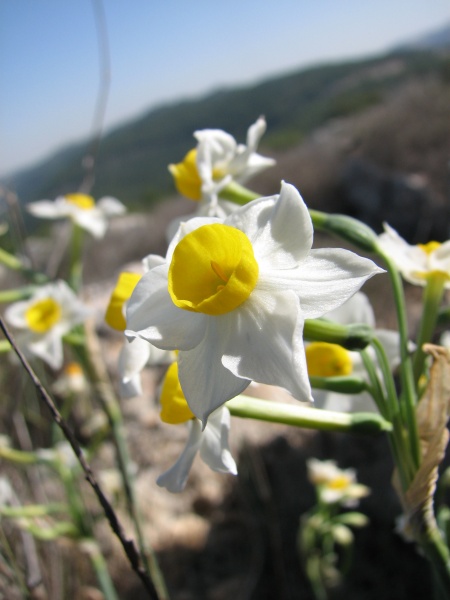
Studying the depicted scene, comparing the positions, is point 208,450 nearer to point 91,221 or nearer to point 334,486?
point 91,221

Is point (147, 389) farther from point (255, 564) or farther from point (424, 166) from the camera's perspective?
point (424, 166)

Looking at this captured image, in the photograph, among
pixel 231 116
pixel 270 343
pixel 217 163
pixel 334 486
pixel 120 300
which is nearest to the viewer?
pixel 270 343

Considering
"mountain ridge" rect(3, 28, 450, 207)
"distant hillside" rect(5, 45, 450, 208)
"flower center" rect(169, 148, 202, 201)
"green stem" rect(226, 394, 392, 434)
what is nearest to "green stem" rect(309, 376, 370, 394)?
"green stem" rect(226, 394, 392, 434)

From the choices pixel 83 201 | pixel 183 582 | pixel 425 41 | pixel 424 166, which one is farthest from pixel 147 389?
pixel 425 41

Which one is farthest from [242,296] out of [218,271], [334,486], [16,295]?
[334,486]

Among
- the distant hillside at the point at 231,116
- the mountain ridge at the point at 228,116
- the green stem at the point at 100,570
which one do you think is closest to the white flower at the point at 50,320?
the green stem at the point at 100,570

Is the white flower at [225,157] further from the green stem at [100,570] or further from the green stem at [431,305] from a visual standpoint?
the green stem at [100,570]

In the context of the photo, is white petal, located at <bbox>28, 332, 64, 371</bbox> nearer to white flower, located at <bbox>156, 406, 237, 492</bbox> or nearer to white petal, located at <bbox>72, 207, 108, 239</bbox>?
white petal, located at <bbox>72, 207, 108, 239</bbox>
